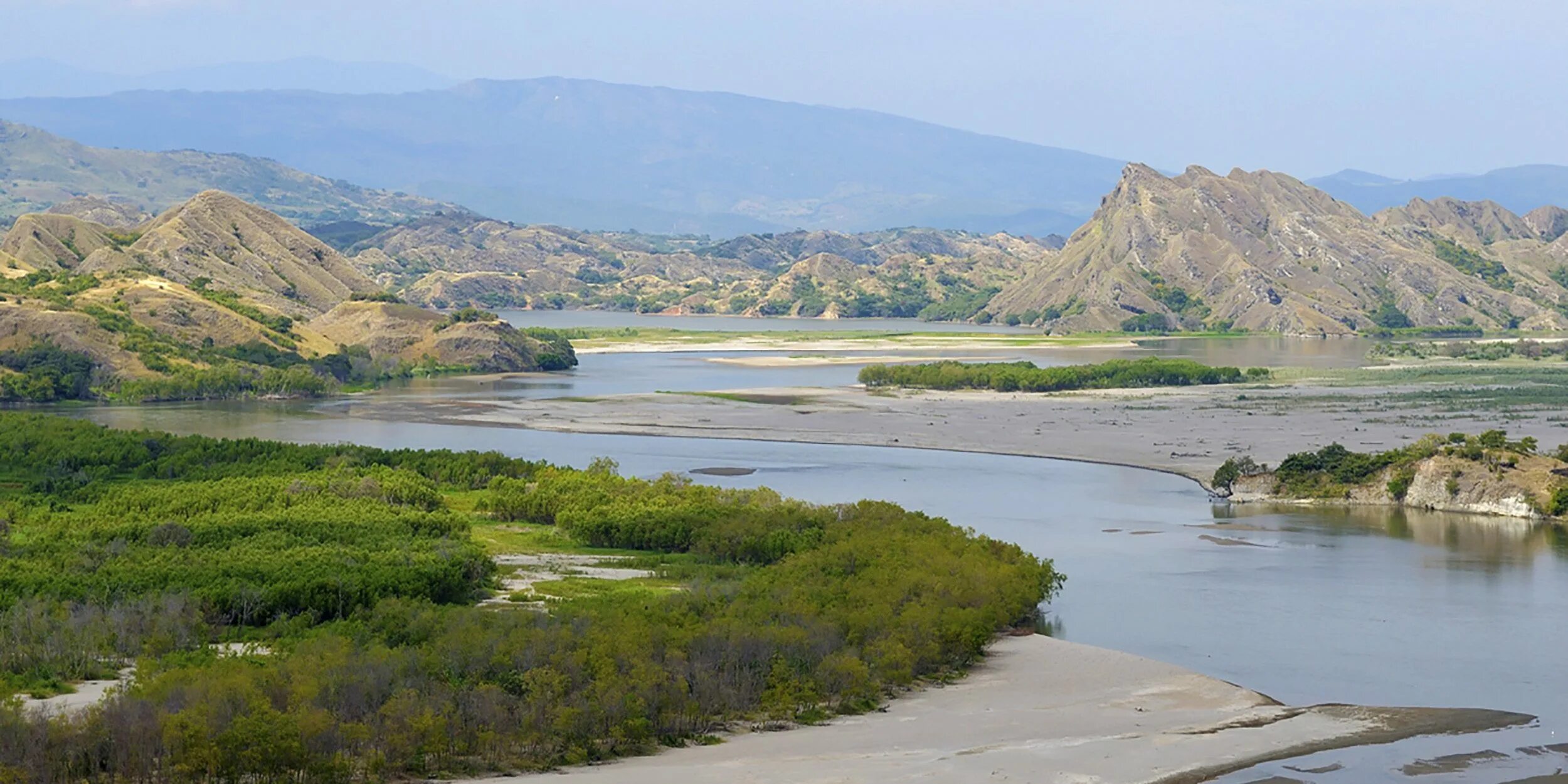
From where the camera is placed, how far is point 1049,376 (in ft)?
392

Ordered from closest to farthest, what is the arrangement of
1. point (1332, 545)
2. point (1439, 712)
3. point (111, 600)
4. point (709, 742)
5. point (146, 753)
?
point (146, 753), point (709, 742), point (1439, 712), point (111, 600), point (1332, 545)

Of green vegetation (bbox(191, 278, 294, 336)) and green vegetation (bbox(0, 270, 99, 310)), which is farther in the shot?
green vegetation (bbox(191, 278, 294, 336))

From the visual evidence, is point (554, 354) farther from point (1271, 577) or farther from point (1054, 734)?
point (1054, 734)

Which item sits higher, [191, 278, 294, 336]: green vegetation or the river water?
[191, 278, 294, 336]: green vegetation

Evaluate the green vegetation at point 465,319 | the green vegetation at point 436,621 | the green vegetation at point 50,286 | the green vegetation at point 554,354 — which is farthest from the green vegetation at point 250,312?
the green vegetation at point 436,621

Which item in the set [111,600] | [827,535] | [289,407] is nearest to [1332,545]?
[827,535]

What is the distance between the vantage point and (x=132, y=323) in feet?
415

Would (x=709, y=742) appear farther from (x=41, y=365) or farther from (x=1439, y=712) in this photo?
(x=41, y=365)

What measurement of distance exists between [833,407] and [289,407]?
36.0 m

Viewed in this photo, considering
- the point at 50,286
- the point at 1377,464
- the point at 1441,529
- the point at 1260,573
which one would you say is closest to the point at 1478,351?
the point at 1377,464

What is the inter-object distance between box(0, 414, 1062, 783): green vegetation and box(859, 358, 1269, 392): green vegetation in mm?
61303

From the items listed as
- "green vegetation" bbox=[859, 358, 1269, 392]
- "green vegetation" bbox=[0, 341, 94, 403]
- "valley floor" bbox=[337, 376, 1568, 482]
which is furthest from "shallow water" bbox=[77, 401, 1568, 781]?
"green vegetation" bbox=[0, 341, 94, 403]

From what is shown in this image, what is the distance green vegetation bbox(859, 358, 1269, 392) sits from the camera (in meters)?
119

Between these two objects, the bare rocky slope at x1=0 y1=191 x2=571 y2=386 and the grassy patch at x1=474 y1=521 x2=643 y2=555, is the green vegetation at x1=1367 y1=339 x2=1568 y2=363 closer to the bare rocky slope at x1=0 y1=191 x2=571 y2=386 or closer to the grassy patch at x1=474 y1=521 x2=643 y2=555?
the bare rocky slope at x1=0 y1=191 x2=571 y2=386
